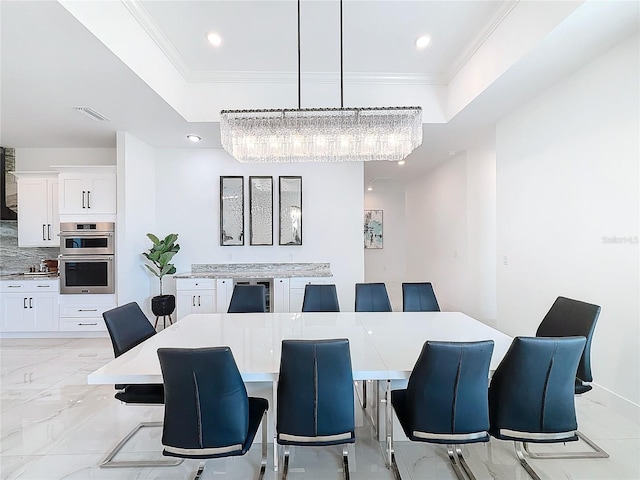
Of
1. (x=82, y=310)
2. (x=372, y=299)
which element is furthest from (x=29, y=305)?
(x=372, y=299)

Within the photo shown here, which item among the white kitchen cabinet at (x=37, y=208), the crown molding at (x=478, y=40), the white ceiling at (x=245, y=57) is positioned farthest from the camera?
the white kitchen cabinet at (x=37, y=208)

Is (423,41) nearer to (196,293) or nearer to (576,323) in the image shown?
(576,323)

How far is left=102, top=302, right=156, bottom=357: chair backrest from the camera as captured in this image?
214 cm

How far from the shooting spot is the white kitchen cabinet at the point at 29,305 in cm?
444

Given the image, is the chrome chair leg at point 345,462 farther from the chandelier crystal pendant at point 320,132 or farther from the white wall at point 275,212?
the white wall at point 275,212

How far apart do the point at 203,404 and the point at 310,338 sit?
854 mm

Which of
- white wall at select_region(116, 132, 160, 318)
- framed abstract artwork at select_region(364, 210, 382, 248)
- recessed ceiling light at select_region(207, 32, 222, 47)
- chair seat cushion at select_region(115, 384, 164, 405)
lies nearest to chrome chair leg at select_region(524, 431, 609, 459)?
chair seat cushion at select_region(115, 384, 164, 405)

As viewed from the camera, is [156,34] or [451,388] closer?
[451,388]

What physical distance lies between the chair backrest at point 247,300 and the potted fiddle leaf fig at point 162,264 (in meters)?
1.60

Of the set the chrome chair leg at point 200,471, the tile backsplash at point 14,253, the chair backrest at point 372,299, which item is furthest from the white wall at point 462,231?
the tile backsplash at point 14,253

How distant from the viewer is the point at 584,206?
2.84 metres

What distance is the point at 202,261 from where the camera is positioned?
16.7 feet

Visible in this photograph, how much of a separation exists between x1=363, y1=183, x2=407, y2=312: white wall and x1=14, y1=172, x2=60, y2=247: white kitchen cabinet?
691cm

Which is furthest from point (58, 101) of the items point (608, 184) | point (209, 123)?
point (608, 184)
